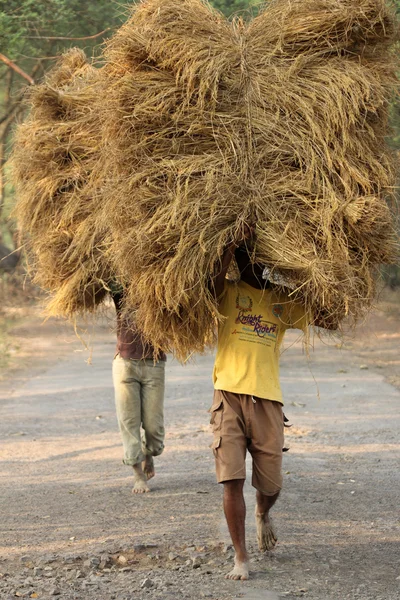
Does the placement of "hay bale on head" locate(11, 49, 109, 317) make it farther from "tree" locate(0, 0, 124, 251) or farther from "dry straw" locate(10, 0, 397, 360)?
"tree" locate(0, 0, 124, 251)

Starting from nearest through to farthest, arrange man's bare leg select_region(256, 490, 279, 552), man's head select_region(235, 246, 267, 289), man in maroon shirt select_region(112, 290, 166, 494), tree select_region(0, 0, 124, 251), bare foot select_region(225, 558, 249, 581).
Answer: bare foot select_region(225, 558, 249, 581) < man's head select_region(235, 246, 267, 289) < man's bare leg select_region(256, 490, 279, 552) < man in maroon shirt select_region(112, 290, 166, 494) < tree select_region(0, 0, 124, 251)

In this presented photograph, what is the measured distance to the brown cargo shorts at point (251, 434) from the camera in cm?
409

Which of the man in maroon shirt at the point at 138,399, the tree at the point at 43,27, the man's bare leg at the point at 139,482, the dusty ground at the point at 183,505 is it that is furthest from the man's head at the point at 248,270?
the tree at the point at 43,27

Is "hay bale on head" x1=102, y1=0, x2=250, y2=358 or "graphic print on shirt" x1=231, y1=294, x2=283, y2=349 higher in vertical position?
"hay bale on head" x1=102, y1=0, x2=250, y2=358

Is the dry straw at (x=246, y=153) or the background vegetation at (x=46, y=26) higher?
the background vegetation at (x=46, y=26)

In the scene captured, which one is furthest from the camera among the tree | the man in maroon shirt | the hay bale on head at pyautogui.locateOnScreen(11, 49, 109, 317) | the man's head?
the tree

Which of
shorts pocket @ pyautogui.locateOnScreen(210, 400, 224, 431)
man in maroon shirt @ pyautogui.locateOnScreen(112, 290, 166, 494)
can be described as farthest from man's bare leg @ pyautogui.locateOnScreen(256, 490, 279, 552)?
man in maroon shirt @ pyautogui.locateOnScreen(112, 290, 166, 494)

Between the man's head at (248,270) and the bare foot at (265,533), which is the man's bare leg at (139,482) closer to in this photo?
the bare foot at (265,533)

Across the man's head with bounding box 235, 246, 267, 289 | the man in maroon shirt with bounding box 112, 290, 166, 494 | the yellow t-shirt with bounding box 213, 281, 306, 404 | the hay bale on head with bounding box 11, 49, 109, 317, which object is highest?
the hay bale on head with bounding box 11, 49, 109, 317

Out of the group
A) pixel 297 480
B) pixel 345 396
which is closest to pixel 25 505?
pixel 297 480

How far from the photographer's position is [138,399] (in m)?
5.69

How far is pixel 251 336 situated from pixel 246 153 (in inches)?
33.1

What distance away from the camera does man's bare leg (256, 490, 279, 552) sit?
4316mm

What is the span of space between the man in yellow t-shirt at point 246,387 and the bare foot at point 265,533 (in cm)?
14
